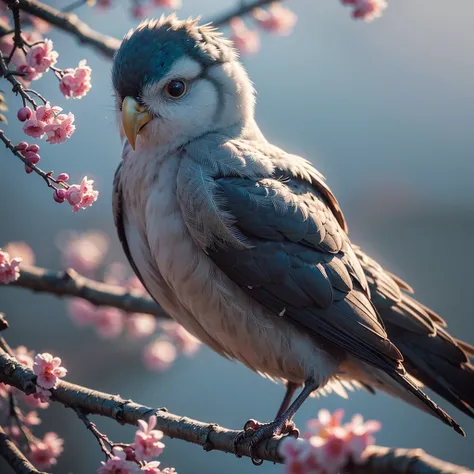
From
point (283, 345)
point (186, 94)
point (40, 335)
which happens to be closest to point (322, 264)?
point (283, 345)

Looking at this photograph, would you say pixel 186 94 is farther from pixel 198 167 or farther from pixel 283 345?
→ pixel 283 345

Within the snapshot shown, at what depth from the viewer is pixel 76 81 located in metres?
1.77

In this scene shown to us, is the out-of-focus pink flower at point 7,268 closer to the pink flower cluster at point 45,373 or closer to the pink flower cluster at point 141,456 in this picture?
the pink flower cluster at point 45,373

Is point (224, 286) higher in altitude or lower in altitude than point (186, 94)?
lower

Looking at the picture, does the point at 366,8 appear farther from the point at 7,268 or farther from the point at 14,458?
the point at 14,458

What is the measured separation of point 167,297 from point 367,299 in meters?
0.60

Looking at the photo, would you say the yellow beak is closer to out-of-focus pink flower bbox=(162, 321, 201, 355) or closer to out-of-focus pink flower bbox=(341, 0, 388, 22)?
out-of-focus pink flower bbox=(341, 0, 388, 22)

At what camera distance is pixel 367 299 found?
2166mm

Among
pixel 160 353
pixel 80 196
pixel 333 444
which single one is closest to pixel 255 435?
pixel 333 444

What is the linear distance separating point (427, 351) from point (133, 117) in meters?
1.17

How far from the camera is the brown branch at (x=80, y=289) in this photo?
240 cm

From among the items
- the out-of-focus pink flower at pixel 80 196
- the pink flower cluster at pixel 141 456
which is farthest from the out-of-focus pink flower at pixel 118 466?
the out-of-focus pink flower at pixel 80 196

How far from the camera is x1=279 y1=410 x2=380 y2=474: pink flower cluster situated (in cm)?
128

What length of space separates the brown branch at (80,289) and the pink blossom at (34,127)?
78cm
